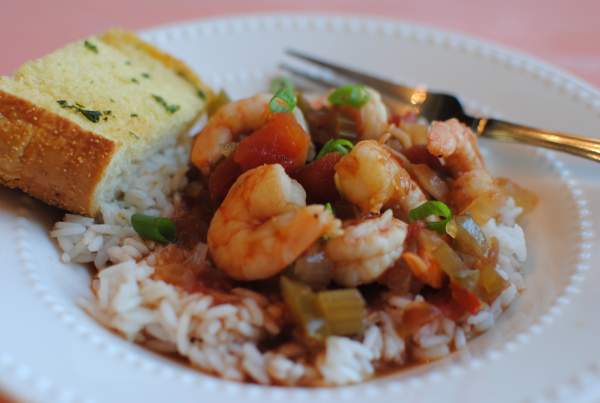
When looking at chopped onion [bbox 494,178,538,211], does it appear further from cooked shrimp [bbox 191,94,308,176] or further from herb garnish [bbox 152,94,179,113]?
herb garnish [bbox 152,94,179,113]

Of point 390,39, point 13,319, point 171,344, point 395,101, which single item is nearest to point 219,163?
point 171,344

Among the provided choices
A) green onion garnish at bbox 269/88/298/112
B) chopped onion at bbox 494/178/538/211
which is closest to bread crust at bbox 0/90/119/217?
green onion garnish at bbox 269/88/298/112

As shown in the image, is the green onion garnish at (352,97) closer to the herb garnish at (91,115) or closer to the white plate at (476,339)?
the white plate at (476,339)

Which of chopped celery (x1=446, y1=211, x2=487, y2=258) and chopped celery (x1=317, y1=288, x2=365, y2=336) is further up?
chopped celery (x1=446, y1=211, x2=487, y2=258)

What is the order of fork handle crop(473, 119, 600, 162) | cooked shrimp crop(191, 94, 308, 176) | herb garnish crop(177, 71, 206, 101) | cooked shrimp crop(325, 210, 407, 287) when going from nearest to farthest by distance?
1. cooked shrimp crop(325, 210, 407, 287)
2. cooked shrimp crop(191, 94, 308, 176)
3. fork handle crop(473, 119, 600, 162)
4. herb garnish crop(177, 71, 206, 101)

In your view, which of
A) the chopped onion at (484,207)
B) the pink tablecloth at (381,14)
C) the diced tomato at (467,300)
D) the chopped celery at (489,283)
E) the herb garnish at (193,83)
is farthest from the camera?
the pink tablecloth at (381,14)

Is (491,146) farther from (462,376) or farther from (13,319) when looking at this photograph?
(13,319)

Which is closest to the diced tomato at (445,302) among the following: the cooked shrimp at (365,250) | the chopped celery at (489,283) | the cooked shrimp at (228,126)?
the chopped celery at (489,283)
